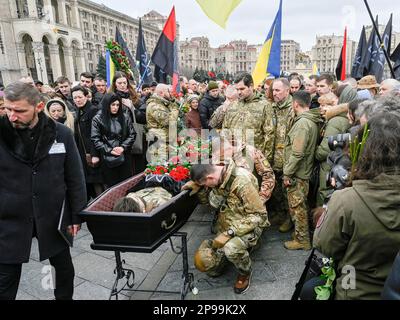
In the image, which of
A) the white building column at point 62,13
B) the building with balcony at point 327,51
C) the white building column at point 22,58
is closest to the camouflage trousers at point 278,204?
the white building column at point 22,58

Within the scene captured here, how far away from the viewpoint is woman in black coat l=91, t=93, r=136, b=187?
438 cm

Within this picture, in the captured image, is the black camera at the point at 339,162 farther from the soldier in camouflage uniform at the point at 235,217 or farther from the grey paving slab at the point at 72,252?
the grey paving slab at the point at 72,252

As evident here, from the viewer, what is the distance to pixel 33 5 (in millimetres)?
46656

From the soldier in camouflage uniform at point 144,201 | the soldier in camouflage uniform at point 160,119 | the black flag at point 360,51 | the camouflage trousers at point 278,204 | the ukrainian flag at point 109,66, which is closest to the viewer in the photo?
the soldier in camouflage uniform at point 144,201

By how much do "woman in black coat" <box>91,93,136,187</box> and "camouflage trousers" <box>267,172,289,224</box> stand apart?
7.36 ft

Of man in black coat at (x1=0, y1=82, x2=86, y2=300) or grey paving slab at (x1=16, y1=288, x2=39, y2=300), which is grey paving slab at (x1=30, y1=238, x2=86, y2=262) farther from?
man in black coat at (x1=0, y1=82, x2=86, y2=300)

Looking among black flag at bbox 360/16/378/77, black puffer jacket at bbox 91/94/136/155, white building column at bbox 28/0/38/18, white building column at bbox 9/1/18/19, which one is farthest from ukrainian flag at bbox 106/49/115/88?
white building column at bbox 9/1/18/19

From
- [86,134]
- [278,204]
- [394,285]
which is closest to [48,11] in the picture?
[86,134]

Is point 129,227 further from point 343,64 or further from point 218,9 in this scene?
point 343,64

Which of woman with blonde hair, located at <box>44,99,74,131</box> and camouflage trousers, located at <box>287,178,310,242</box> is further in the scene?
woman with blonde hair, located at <box>44,99,74,131</box>

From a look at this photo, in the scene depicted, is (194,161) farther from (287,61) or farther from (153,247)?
(287,61)

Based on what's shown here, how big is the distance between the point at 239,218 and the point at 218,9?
7.40ft

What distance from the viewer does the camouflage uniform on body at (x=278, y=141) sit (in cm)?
414

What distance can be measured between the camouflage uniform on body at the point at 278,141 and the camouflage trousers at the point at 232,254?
4.46ft
